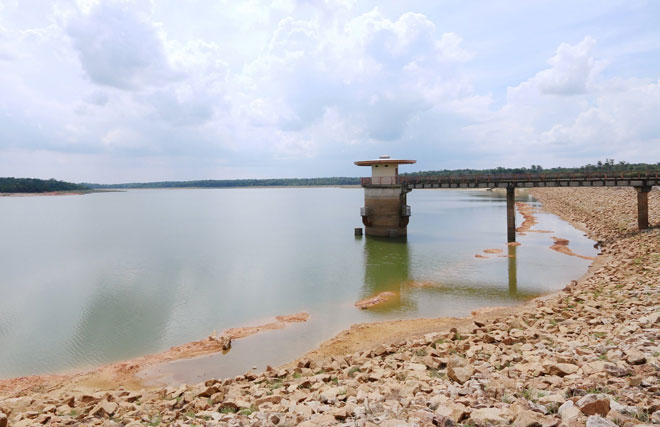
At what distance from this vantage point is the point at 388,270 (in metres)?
30.3

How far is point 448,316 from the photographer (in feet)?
63.5

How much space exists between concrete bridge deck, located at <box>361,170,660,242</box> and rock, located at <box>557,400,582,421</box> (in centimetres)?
3272

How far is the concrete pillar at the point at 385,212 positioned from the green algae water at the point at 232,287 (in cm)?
124

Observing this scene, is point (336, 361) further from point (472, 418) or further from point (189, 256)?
point (189, 256)

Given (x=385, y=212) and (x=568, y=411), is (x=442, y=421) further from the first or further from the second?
(x=385, y=212)

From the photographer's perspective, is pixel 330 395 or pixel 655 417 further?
pixel 330 395

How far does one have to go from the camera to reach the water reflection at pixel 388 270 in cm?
2234

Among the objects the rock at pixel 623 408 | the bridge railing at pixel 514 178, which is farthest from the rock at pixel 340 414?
the bridge railing at pixel 514 178

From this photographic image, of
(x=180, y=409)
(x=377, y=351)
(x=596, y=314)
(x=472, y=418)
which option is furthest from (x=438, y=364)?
(x=596, y=314)

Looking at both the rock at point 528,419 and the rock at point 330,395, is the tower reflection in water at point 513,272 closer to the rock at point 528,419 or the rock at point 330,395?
the rock at point 330,395

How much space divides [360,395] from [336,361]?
379 centimetres

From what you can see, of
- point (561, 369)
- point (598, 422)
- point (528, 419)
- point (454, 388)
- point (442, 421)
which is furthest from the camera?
point (561, 369)

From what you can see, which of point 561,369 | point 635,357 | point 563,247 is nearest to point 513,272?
point 563,247

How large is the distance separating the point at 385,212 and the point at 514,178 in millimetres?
12614
